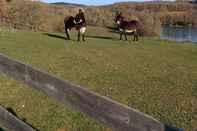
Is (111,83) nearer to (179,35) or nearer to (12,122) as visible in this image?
(12,122)

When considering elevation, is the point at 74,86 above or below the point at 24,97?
above

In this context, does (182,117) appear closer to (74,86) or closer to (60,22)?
(74,86)

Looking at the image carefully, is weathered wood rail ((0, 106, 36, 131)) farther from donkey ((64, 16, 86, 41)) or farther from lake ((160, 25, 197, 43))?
lake ((160, 25, 197, 43))

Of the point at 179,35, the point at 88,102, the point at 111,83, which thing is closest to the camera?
the point at 88,102

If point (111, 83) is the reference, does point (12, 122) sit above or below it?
above

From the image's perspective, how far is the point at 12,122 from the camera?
5.29m

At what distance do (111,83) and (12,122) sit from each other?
701 cm

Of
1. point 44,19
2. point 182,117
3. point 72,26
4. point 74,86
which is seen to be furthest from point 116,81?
point 44,19

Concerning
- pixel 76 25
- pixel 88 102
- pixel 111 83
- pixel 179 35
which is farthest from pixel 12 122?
pixel 179 35

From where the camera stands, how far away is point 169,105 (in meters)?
9.95

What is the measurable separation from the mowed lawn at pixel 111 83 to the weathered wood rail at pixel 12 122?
9.20 feet

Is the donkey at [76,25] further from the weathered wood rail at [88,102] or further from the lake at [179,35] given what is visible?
the weathered wood rail at [88,102]

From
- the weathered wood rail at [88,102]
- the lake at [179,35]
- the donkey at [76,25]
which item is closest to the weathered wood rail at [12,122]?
the weathered wood rail at [88,102]

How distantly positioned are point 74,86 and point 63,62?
11.2 m
